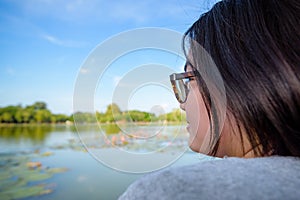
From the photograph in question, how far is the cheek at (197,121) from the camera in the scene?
19.3 inches

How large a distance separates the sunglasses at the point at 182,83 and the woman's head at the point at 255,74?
3 centimetres

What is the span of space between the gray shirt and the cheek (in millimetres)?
221

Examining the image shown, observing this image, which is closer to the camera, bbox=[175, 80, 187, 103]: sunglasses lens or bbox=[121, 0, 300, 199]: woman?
bbox=[121, 0, 300, 199]: woman

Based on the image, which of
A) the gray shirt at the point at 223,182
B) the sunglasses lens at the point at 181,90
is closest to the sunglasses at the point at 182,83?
the sunglasses lens at the point at 181,90

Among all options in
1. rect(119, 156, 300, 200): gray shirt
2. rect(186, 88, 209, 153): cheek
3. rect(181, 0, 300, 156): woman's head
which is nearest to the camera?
rect(119, 156, 300, 200): gray shirt

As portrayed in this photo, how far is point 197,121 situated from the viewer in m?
0.50

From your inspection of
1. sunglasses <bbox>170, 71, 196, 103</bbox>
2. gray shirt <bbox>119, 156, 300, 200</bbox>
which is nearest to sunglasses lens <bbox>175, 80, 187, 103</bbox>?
sunglasses <bbox>170, 71, 196, 103</bbox>

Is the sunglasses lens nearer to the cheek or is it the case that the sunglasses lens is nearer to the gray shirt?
the cheek

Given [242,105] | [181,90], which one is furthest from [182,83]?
[242,105]

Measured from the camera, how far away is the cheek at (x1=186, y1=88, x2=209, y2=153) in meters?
0.49

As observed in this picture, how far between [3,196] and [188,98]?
15.4 ft

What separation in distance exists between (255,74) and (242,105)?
0.16 feet

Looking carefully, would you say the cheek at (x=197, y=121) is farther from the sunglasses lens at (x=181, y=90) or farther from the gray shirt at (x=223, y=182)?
the gray shirt at (x=223, y=182)

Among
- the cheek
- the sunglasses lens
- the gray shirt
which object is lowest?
the gray shirt
